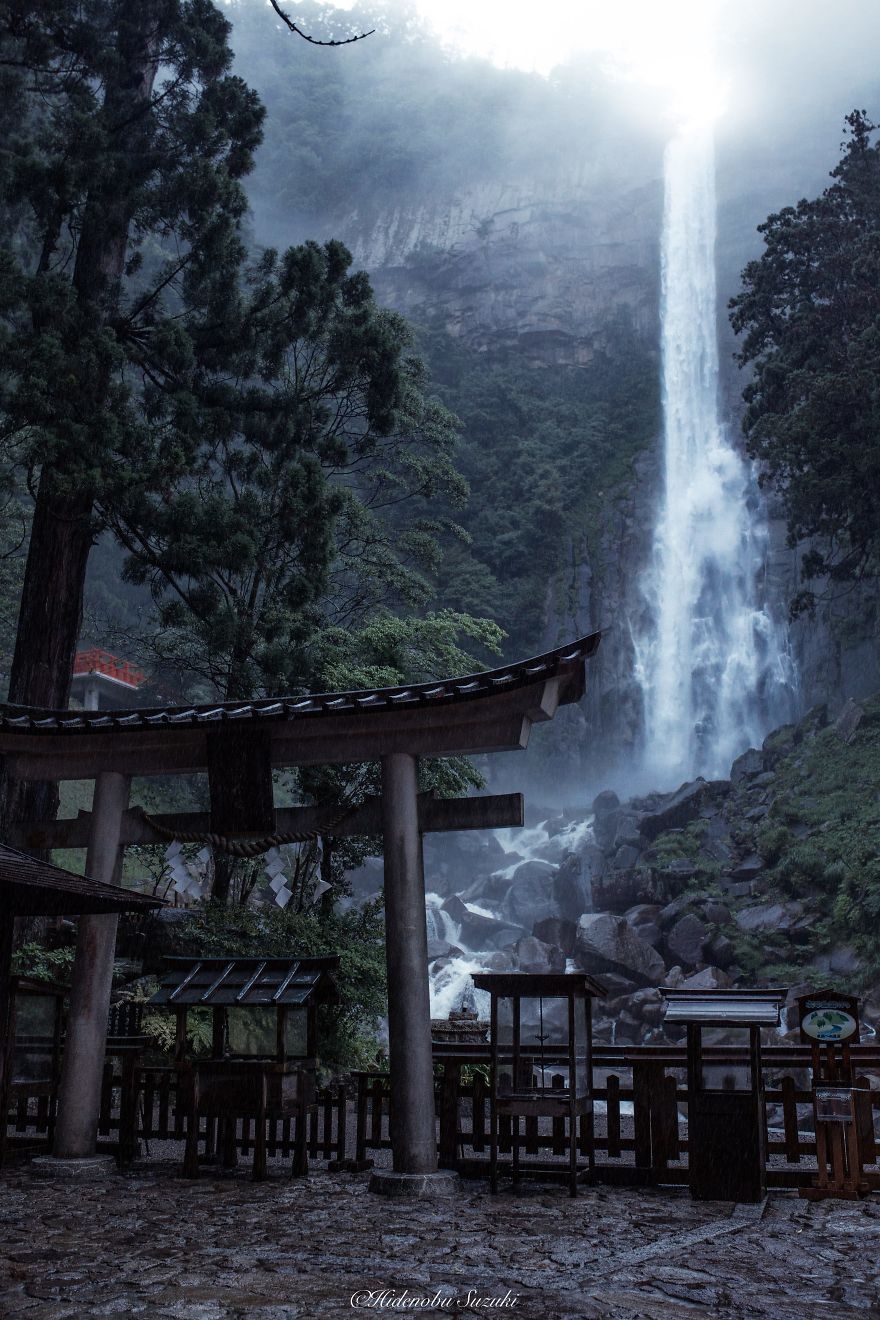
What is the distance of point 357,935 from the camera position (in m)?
13.7

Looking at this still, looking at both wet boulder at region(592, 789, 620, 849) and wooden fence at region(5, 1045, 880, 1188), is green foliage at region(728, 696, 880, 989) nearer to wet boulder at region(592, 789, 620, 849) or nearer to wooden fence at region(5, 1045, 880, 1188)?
wet boulder at region(592, 789, 620, 849)

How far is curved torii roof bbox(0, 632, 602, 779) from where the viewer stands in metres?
7.18

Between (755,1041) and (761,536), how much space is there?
124 ft

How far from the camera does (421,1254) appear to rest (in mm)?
4875

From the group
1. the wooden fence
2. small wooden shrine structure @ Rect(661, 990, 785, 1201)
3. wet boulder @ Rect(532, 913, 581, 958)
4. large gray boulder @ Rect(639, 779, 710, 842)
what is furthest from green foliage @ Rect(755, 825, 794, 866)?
small wooden shrine structure @ Rect(661, 990, 785, 1201)

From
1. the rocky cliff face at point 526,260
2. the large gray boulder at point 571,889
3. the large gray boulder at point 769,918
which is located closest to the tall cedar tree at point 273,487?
the large gray boulder at point 769,918

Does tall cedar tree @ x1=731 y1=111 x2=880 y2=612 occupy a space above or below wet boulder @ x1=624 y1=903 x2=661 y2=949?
above

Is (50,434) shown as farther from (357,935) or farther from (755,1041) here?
(755,1041)

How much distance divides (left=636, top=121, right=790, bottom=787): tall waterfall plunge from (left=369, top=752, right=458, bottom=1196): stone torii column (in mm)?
33479

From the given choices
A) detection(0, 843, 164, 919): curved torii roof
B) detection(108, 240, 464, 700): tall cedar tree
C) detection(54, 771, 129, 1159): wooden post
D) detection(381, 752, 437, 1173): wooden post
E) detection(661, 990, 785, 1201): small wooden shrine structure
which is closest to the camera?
detection(0, 843, 164, 919): curved torii roof

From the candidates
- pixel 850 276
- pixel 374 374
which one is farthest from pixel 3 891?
pixel 850 276

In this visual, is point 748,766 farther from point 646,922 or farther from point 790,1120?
point 790,1120

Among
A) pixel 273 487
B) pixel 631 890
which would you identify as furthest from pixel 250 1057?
pixel 631 890

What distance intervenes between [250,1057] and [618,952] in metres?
16.9
